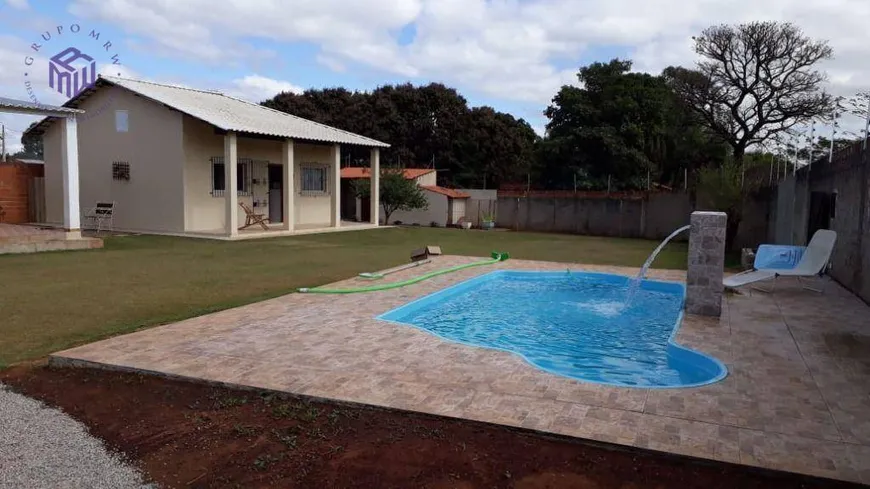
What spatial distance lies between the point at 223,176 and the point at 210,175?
1.96ft

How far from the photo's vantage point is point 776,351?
6078 mm

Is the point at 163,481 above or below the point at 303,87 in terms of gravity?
below

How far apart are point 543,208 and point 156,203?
15.4 meters

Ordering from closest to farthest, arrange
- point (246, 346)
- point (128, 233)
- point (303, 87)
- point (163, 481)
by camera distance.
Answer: point (163, 481)
point (246, 346)
point (128, 233)
point (303, 87)

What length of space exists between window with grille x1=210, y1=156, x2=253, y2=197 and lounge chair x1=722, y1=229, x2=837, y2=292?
52.4 ft

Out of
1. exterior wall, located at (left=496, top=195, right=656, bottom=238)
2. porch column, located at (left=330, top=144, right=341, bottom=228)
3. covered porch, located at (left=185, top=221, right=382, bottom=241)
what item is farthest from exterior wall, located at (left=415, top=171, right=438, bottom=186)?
porch column, located at (left=330, top=144, right=341, bottom=228)

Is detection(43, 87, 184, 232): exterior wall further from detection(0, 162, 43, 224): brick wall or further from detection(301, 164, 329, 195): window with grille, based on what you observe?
detection(301, 164, 329, 195): window with grille

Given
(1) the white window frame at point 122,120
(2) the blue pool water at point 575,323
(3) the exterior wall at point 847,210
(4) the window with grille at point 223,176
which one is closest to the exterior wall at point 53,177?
(1) the white window frame at point 122,120

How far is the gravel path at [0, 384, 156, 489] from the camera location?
326 cm

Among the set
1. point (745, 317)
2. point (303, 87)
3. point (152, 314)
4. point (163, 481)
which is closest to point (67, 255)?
point (152, 314)

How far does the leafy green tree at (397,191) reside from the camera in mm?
25938

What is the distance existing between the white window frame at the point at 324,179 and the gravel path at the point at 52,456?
1957 centimetres

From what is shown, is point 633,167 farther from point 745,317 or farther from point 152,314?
point 152,314

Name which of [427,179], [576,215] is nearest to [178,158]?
[427,179]
